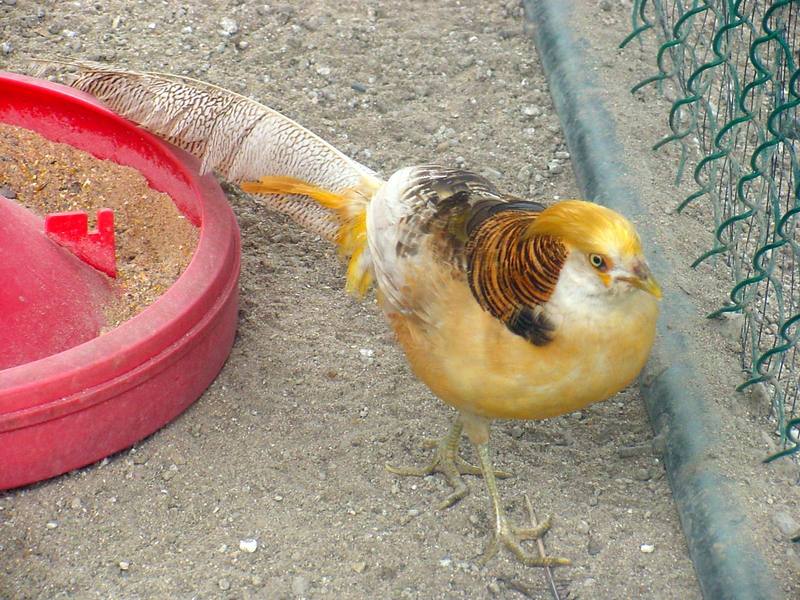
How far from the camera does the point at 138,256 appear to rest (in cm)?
329

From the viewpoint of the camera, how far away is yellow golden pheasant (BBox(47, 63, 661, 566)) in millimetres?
2275

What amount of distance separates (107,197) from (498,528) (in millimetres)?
1625

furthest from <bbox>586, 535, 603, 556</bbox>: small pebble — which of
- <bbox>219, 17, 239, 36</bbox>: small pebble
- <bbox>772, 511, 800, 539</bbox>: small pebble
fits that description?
<bbox>219, 17, 239, 36</bbox>: small pebble

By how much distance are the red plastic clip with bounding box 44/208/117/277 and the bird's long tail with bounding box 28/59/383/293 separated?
345 millimetres

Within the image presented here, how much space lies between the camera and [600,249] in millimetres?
2162

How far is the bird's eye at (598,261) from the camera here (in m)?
2.18

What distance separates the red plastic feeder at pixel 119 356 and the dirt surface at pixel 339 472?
0.11 metres

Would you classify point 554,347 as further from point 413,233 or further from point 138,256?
point 138,256

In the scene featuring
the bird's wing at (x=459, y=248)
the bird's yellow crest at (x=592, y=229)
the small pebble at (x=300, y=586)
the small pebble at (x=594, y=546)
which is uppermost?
the bird's yellow crest at (x=592, y=229)

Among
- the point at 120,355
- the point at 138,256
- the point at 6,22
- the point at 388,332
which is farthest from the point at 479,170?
the point at 6,22

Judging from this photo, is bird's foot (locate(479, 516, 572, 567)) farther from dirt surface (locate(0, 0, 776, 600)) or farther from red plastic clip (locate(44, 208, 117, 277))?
red plastic clip (locate(44, 208, 117, 277))

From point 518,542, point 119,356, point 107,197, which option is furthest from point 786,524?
point 107,197

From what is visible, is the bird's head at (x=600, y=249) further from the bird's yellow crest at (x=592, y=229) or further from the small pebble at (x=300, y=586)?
the small pebble at (x=300, y=586)

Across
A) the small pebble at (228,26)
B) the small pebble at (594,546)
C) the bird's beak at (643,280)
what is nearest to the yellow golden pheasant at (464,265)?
the bird's beak at (643,280)
